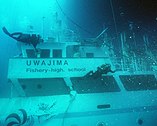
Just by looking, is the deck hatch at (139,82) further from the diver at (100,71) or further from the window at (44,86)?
the window at (44,86)

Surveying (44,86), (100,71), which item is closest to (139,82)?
(100,71)

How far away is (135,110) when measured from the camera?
857cm

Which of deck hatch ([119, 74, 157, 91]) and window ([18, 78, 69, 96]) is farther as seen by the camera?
deck hatch ([119, 74, 157, 91])

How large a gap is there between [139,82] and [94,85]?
2.06 metres

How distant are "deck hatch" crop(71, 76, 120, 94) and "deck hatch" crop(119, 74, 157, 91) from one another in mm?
488

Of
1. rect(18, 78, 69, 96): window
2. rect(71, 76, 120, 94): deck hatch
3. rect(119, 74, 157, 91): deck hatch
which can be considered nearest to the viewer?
rect(18, 78, 69, 96): window

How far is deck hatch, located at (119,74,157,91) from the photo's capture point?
8656 mm

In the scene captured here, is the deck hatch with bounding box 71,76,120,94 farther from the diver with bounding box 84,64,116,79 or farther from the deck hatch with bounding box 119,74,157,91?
the deck hatch with bounding box 119,74,157,91

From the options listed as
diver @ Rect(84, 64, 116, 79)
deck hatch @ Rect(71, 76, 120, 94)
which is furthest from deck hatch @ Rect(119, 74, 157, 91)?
diver @ Rect(84, 64, 116, 79)

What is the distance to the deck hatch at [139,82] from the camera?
8.66 meters

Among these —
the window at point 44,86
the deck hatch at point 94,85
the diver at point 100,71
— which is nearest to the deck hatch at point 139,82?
the deck hatch at point 94,85

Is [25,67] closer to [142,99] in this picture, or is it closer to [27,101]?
[27,101]

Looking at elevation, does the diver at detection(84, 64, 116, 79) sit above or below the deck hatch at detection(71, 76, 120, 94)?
above

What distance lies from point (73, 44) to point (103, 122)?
3484 millimetres
